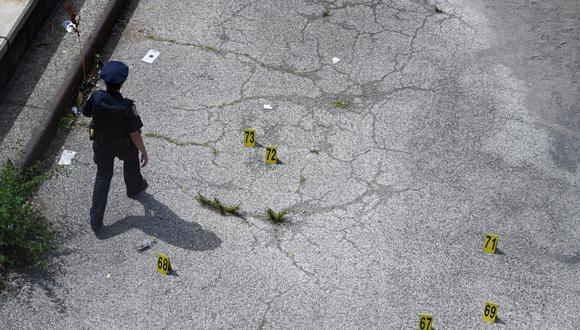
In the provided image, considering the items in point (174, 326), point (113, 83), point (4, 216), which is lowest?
point (174, 326)

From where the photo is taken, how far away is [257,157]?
825cm

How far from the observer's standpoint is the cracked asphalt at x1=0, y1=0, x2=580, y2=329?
23.2ft

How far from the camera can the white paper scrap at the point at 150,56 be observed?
A: 30.4ft

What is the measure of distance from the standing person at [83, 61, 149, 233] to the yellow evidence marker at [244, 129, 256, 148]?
1.19 meters

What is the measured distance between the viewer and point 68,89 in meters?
8.64

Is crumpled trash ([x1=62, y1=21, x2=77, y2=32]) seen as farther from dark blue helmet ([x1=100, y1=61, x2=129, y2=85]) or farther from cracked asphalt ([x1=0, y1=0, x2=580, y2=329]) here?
dark blue helmet ([x1=100, y1=61, x2=129, y2=85])

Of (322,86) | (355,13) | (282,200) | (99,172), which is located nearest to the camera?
(99,172)

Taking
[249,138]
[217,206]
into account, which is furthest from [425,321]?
[249,138]

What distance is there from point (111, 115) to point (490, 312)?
364cm

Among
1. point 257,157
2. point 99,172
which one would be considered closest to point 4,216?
point 99,172

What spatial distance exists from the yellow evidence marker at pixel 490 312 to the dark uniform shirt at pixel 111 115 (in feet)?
11.1

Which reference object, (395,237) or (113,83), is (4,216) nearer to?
(113,83)

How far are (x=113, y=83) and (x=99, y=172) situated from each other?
93 cm

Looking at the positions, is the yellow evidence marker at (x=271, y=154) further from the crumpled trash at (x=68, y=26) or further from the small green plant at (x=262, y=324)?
the crumpled trash at (x=68, y=26)
